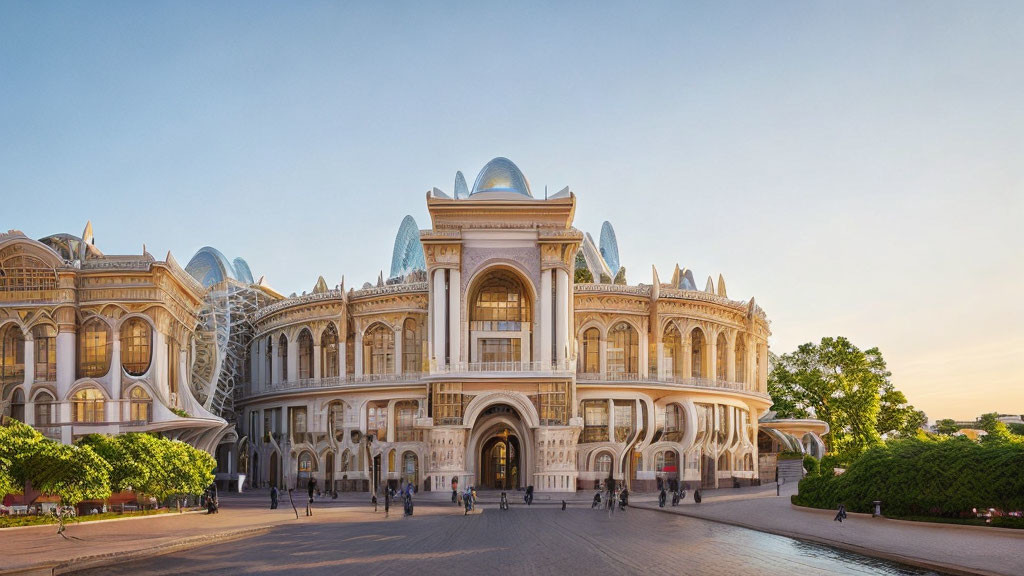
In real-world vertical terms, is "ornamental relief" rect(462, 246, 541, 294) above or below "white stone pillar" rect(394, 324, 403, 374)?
above

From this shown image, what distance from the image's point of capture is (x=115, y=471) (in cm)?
3988

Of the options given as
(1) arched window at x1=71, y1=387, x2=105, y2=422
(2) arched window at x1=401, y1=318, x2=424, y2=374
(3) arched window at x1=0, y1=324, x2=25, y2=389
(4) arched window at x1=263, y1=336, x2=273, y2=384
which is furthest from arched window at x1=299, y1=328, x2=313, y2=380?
(3) arched window at x1=0, y1=324, x2=25, y2=389

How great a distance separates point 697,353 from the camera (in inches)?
2726

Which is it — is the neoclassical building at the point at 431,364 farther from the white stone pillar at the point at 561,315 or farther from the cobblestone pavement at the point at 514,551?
the cobblestone pavement at the point at 514,551

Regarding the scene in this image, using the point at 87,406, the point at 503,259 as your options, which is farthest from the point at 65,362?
the point at 503,259

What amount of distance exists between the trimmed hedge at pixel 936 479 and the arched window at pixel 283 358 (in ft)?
143

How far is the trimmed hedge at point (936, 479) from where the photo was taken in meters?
31.5

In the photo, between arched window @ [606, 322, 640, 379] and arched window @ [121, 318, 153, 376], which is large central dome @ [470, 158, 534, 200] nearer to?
arched window @ [606, 322, 640, 379]

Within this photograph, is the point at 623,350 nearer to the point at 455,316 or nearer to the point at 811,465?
the point at 455,316

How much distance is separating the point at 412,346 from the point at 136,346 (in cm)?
1913

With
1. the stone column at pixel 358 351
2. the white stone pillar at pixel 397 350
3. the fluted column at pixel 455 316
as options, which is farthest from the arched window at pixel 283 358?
the fluted column at pixel 455 316

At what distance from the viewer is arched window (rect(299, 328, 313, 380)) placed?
2756 inches

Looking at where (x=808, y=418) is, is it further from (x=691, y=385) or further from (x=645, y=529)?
(x=645, y=529)

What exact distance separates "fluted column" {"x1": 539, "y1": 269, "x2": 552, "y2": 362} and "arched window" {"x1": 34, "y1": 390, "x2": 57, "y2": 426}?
27.8 metres
